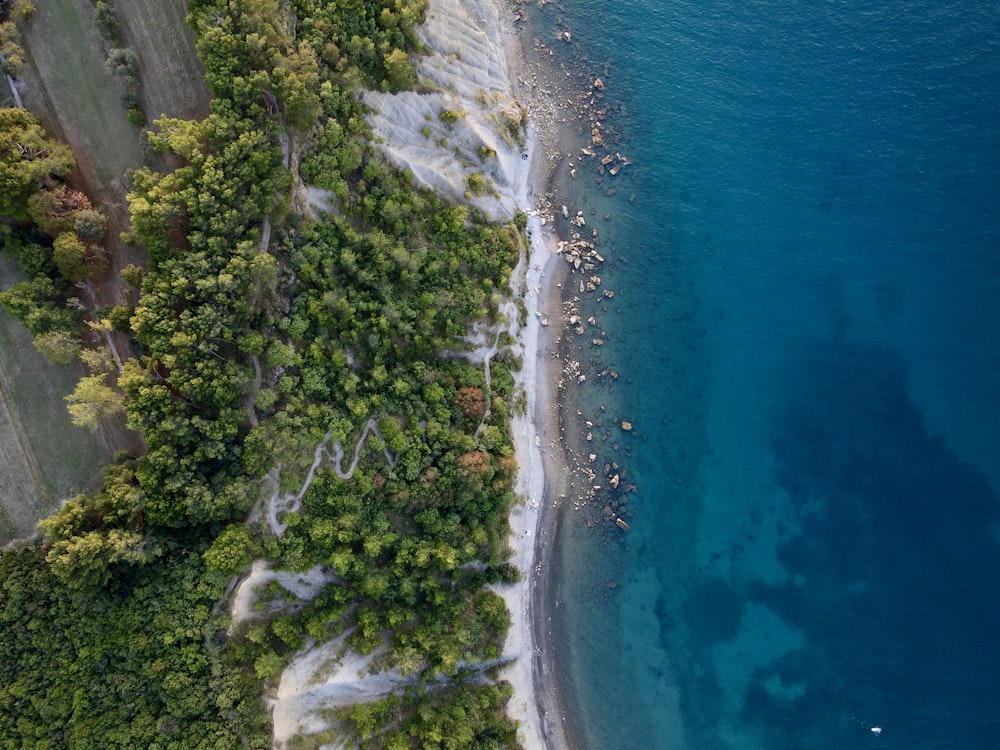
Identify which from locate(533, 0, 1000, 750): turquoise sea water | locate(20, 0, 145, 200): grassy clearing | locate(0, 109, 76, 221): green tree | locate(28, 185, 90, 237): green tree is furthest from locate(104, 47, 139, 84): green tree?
locate(533, 0, 1000, 750): turquoise sea water

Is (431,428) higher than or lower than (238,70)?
lower

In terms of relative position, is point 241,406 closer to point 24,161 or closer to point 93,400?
point 93,400

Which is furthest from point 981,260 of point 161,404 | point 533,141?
point 161,404

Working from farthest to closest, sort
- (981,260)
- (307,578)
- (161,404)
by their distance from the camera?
(981,260) < (307,578) < (161,404)

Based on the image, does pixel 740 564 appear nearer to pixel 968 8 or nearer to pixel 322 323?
pixel 322 323

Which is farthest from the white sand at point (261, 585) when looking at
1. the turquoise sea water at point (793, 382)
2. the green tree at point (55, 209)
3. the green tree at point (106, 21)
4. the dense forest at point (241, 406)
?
the green tree at point (106, 21)

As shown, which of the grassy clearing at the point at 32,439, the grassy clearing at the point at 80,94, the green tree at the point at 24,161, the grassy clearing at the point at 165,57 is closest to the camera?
the green tree at the point at 24,161

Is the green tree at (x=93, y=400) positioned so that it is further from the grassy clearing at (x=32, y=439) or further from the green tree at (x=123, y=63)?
the green tree at (x=123, y=63)
